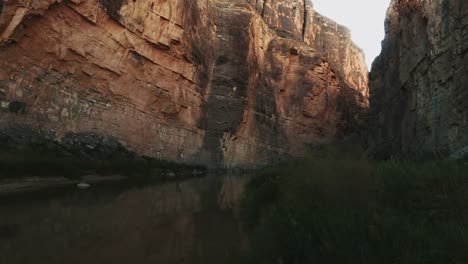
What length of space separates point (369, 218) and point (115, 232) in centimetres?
506

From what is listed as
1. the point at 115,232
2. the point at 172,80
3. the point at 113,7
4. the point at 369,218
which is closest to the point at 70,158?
the point at 113,7

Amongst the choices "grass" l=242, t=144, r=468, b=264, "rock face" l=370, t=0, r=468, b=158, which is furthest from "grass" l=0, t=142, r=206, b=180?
"rock face" l=370, t=0, r=468, b=158

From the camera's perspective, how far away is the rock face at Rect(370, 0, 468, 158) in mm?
14125

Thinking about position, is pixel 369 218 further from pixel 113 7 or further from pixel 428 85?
pixel 113 7

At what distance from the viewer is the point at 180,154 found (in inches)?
1460

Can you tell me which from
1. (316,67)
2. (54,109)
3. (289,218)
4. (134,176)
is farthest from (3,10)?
(316,67)

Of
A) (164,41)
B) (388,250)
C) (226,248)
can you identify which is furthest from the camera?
(164,41)

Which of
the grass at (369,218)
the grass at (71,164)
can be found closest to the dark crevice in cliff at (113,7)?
the grass at (71,164)

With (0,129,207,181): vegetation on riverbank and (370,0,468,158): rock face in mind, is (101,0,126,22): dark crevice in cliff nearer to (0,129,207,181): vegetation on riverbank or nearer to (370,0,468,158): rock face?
(0,129,207,181): vegetation on riverbank

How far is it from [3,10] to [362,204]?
20001 millimetres

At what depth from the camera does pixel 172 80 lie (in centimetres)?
3591

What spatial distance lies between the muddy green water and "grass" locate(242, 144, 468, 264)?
1.32 m

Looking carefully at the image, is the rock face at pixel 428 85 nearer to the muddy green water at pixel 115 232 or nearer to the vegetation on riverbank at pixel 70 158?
the muddy green water at pixel 115 232

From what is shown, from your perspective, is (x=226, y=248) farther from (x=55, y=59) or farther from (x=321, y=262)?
(x=55, y=59)
